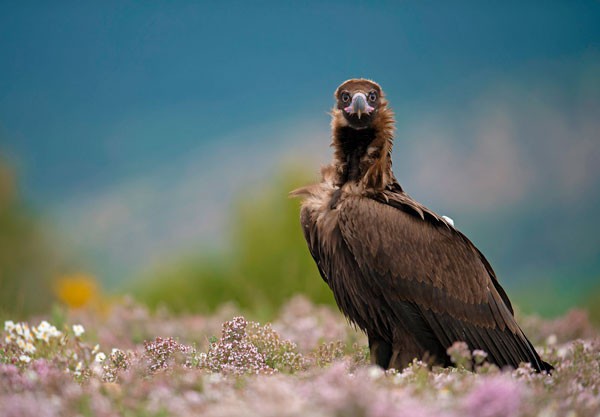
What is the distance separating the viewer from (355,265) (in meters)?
6.06

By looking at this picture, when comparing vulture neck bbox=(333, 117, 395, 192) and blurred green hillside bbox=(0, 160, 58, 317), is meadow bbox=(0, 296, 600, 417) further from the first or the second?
blurred green hillside bbox=(0, 160, 58, 317)

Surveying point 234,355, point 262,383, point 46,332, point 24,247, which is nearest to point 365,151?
point 234,355

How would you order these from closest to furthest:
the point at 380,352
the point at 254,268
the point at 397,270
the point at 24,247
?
the point at 397,270 < the point at 380,352 < the point at 254,268 < the point at 24,247

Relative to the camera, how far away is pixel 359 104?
649 cm

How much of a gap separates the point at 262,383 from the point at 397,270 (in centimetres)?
211

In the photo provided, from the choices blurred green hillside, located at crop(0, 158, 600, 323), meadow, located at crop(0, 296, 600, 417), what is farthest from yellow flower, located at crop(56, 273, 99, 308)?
meadow, located at crop(0, 296, 600, 417)

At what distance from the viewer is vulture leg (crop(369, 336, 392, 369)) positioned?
6.37m

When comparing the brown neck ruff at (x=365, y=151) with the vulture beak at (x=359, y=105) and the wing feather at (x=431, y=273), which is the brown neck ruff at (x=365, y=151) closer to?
the vulture beak at (x=359, y=105)

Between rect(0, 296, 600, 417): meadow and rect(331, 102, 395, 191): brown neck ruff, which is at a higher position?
rect(331, 102, 395, 191): brown neck ruff

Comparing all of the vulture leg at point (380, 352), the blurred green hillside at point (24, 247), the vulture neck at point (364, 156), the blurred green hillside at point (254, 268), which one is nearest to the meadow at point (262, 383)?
the vulture leg at point (380, 352)

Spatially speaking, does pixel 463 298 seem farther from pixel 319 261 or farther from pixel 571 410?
pixel 571 410

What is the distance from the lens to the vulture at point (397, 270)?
5.92 m

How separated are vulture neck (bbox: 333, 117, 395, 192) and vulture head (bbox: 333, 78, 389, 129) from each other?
63 millimetres

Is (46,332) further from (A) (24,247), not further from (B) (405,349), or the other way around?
(A) (24,247)
